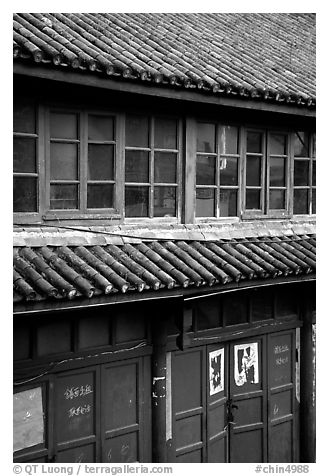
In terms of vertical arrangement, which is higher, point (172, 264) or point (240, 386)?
point (172, 264)

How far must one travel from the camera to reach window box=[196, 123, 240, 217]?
33.4 ft

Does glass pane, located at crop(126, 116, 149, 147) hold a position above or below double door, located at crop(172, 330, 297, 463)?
above

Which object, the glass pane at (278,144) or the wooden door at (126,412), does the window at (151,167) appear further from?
the wooden door at (126,412)

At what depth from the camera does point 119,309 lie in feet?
30.3

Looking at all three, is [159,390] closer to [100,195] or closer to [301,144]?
[100,195]

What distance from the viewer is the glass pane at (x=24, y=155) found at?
8211 mm

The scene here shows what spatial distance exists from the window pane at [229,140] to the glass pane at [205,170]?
11.3 inches

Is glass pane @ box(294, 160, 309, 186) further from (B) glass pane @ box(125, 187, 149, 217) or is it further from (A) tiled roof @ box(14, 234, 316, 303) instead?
(B) glass pane @ box(125, 187, 149, 217)

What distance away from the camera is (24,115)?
27.1ft

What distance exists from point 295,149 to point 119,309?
4584 mm

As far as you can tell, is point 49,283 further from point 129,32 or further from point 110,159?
point 129,32

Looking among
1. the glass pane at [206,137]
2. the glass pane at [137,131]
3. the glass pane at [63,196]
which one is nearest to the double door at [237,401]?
the glass pane at [63,196]

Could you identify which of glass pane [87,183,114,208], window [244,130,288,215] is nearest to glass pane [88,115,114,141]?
glass pane [87,183,114,208]

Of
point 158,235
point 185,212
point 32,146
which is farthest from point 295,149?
point 32,146
